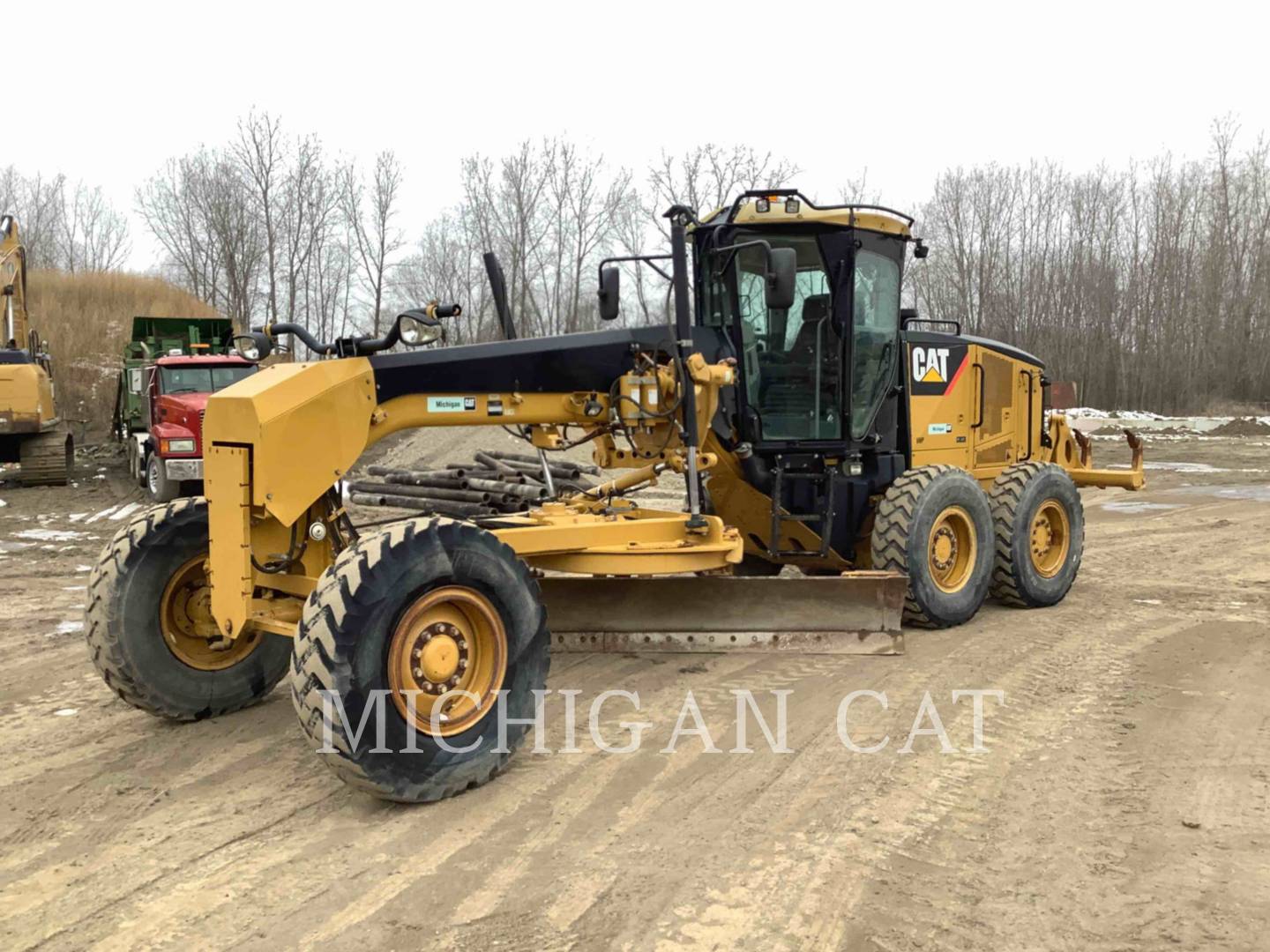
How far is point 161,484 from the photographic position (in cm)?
1448

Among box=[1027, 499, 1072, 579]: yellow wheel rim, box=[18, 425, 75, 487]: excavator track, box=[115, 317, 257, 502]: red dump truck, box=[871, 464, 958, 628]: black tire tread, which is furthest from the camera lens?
box=[18, 425, 75, 487]: excavator track

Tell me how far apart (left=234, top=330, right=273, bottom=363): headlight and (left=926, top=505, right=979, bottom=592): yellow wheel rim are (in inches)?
169

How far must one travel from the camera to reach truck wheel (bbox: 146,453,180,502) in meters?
14.3

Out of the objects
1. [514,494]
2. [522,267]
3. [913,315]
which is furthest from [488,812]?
[522,267]

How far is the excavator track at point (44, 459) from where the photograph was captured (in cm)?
1602

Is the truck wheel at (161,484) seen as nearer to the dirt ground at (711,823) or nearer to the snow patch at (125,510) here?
the snow patch at (125,510)

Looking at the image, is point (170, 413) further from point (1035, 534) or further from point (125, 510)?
point (1035, 534)

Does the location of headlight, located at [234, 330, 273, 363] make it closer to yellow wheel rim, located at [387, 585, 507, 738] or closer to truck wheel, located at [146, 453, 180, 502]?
yellow wheel rim, located at [387, 585, 507, 738]

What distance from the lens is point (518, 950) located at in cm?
306

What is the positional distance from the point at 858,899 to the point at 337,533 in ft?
9.22

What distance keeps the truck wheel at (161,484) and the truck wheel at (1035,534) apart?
10.8m

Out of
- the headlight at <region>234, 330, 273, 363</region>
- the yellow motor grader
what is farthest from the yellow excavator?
the headlight at <region>234, 330, 273, 363</region>

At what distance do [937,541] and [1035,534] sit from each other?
142 cm

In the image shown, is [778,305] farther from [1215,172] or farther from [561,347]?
[1215,172]
